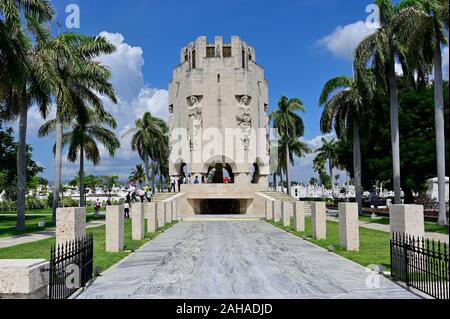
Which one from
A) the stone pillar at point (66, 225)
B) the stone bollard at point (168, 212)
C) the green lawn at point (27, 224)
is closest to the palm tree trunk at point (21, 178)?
the green lawn at point (27, 224)

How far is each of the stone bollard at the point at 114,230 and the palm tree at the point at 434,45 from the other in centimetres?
1585

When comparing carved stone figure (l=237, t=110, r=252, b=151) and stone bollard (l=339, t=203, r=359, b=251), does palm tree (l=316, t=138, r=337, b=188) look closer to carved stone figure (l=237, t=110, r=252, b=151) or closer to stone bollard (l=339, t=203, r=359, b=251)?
carved stone figure (l=237, t=110, r=252, b=151)

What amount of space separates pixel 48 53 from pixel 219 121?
81.9 feet

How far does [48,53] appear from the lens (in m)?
24.4

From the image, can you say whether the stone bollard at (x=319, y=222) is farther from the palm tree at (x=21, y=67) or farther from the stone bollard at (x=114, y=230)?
the palm tree at (x=21, y=67)

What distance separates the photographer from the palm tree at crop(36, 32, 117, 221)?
2642cm

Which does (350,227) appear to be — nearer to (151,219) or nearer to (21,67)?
(151,219)

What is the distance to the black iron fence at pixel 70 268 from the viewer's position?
733 cm

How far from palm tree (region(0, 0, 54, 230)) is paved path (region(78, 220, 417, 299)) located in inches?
391

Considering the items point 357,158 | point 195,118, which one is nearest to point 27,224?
point 195,118

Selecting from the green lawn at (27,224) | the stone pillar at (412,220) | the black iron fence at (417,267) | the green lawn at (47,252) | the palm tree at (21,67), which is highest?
Result: the palm tree at (21,67)

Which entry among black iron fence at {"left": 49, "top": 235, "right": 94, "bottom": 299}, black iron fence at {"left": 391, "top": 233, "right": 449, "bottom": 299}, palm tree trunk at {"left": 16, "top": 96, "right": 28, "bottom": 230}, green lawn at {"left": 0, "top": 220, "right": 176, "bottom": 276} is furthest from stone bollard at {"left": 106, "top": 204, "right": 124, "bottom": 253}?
palm tree trunk at {"left": 16, "top": 96, "right": 28, "bottom": 230}
